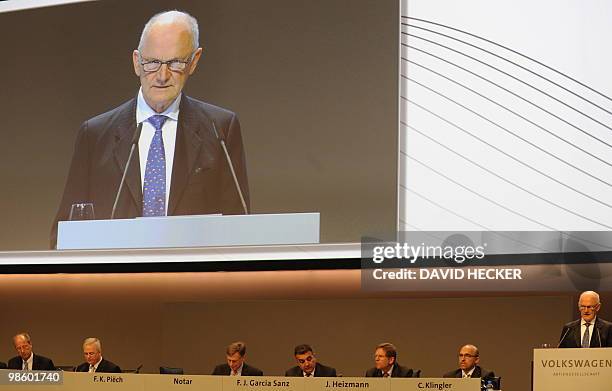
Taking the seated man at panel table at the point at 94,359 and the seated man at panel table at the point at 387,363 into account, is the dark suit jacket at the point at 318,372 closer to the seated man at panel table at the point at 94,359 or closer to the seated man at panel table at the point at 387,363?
the seated man at panel table at the point at 387,363

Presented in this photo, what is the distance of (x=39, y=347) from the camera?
8148mm

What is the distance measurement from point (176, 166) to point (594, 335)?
2.90 metres

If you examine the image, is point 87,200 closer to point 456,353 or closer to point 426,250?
point 426,250

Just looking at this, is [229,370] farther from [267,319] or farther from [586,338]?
[586,338]

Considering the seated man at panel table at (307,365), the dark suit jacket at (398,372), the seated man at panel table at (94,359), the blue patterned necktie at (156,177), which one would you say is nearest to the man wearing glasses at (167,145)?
the blue patterned necktie at (156,177)

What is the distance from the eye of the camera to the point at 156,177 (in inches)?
250

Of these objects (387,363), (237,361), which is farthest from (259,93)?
(387,363)

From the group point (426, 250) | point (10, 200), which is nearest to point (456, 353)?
point (426, 250)

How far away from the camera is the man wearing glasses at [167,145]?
6.27 meters

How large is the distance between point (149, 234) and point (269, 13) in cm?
168

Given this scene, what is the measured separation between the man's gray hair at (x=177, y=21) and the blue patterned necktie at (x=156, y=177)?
55cm

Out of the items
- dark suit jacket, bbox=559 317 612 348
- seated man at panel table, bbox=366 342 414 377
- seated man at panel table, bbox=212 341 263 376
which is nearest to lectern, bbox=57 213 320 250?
seated man at panel table, bbox=212 341 263 376

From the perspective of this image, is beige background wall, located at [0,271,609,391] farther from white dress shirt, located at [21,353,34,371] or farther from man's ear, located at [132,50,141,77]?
man's ear, located at [132,50,141,77]

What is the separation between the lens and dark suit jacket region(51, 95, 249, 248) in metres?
6.26
